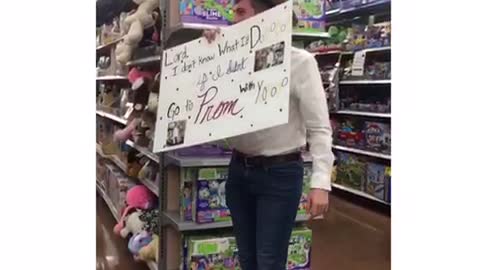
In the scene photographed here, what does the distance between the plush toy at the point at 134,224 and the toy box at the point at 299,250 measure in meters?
0.88

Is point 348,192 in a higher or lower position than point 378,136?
lower

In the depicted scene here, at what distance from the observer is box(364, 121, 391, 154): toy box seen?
4.17 metres

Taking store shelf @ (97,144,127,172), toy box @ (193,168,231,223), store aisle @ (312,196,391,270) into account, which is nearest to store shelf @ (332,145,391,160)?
store aisle @ (312,196,391,270)

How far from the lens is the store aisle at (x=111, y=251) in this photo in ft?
9.81

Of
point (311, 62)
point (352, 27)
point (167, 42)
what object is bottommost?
point (311, 62)

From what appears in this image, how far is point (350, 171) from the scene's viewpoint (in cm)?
460

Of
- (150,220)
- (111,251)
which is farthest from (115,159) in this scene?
(150,220)

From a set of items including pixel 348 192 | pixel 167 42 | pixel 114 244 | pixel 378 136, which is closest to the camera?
pixel 167 42

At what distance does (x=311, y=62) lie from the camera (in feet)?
4.59
